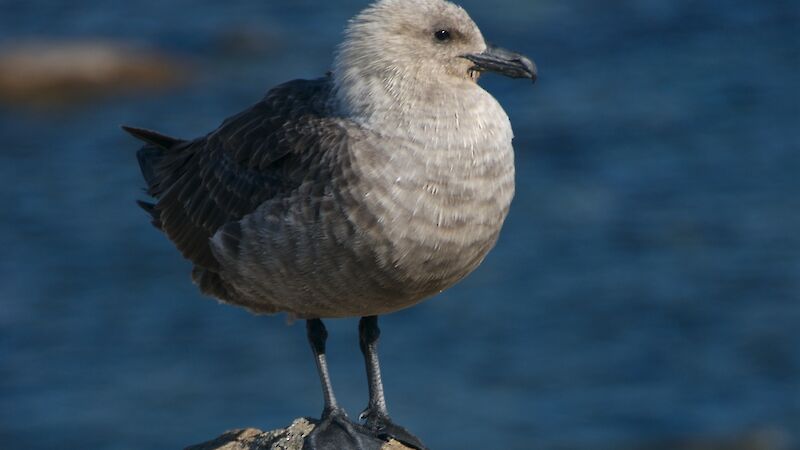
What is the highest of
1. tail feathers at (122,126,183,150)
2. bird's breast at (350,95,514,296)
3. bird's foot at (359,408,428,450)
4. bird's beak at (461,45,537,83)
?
tail feathers at (122,126,183,150)

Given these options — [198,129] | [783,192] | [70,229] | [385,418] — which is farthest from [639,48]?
[385,418]

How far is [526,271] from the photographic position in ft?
66.2

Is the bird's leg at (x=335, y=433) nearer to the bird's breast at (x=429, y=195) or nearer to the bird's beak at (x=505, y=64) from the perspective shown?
the bird's breast at (x=429, y=195)

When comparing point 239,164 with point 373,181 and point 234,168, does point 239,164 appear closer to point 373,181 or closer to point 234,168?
point 234,168

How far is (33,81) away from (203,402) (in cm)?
1104

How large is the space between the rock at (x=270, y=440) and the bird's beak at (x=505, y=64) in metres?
2.03

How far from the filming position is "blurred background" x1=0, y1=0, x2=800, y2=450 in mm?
17953

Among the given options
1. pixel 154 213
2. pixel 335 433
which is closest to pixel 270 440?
pixel 335 433

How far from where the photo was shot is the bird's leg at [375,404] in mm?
8156

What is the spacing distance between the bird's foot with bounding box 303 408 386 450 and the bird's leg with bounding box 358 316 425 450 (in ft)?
0.38

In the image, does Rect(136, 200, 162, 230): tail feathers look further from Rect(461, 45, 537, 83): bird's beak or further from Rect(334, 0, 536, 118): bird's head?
Rect(461, 45, 537, 83): bird's beak

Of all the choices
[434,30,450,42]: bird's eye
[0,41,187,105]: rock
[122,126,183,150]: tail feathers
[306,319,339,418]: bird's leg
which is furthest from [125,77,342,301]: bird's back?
[0,41,187,105]: rock

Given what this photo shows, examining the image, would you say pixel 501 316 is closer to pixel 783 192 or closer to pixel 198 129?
pixel 783 192

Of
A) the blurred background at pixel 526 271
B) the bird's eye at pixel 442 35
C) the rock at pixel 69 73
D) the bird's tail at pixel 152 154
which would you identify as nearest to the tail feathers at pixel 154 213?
the bird's tail at pixel 152 154
